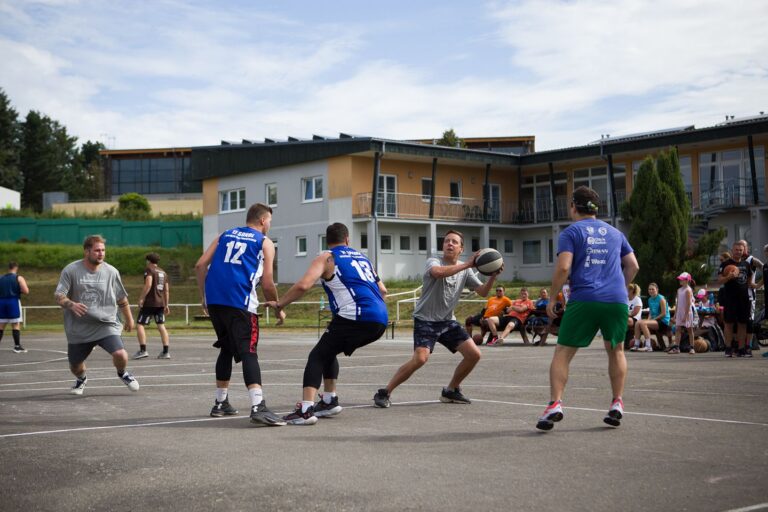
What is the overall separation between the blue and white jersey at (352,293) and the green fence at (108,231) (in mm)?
57271

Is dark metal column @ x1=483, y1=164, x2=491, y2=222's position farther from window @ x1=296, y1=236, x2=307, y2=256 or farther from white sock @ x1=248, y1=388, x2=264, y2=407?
white sock @ x1=248, y1=388, x2=264, y2=407

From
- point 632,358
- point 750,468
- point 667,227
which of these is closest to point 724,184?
point 667,227

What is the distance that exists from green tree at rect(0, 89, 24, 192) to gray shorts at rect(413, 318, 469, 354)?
3640 inches

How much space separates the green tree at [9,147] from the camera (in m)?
95.5

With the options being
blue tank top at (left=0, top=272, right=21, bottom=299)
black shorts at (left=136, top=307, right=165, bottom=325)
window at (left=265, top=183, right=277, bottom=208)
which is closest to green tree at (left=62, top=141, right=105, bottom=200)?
window at (left=265, top=183, right=277, bottom=208)

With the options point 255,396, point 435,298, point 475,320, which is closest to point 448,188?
point 475,320

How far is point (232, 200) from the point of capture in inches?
2222

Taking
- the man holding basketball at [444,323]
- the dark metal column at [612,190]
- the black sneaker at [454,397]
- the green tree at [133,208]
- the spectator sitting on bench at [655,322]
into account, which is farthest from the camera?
the green tree at [133,208]

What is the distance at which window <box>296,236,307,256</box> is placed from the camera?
5141cm

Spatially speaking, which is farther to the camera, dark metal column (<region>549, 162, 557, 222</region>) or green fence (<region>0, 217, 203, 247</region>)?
green fence (<region>0, 217, 203, 247</region>)

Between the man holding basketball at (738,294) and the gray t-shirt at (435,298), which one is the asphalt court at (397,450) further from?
the man holding basketball at (738,294)

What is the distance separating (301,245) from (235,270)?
43165 mm

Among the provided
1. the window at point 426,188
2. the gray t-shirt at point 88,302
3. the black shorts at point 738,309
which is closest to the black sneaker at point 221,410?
the gray t-shirt at point 88,302

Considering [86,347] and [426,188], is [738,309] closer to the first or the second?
[86,347]
